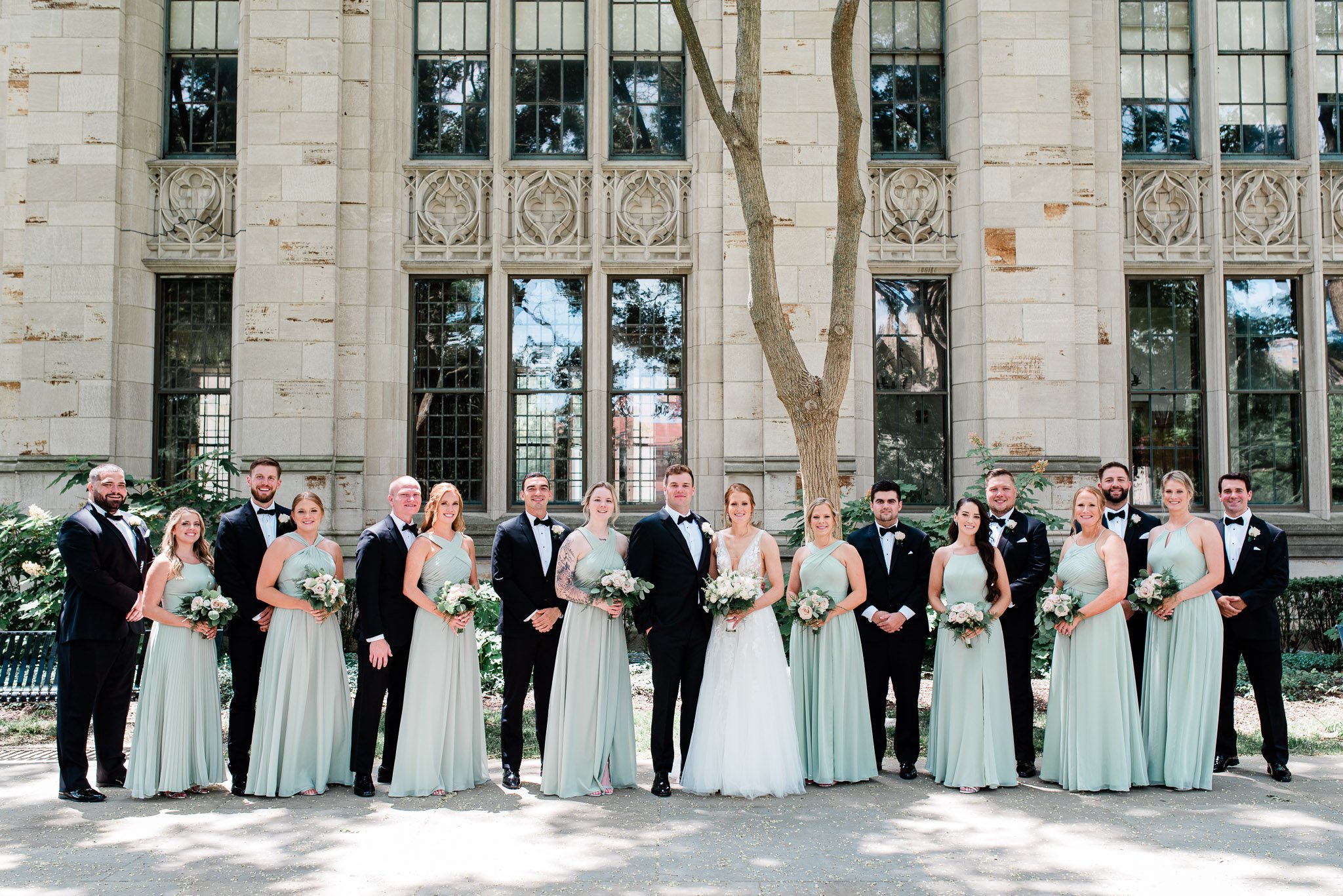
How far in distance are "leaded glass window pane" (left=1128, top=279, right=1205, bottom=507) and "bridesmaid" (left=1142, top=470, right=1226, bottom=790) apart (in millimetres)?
6505

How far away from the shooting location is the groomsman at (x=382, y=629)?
7328 millimetres

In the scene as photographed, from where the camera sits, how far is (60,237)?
1320 cm

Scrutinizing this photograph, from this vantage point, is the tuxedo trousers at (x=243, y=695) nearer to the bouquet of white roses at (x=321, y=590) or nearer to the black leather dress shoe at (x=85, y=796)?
the bouquet of white roses at (x=321, y=590)

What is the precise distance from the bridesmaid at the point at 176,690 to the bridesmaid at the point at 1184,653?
6.58m

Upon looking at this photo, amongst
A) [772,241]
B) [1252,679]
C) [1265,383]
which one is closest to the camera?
[1252,679]

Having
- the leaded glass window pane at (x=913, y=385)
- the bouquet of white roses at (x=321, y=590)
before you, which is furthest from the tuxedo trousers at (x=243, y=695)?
the leaded glass window pane at (x=913, y=385)

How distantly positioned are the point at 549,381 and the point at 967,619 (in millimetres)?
7653

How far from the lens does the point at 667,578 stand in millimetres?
7453

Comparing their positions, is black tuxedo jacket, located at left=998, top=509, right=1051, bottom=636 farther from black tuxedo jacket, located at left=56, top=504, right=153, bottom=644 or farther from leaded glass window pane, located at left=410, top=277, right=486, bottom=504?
leaded glass window pane, located at left=410, top=277, right=486, bottom=504

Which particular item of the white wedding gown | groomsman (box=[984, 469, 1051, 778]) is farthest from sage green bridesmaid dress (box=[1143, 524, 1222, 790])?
the white wedding gown

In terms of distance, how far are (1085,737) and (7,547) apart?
35.7 ft

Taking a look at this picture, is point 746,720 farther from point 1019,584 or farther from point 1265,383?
point 1265,383


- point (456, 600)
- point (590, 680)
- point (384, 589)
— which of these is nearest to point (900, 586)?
point (590, 680)

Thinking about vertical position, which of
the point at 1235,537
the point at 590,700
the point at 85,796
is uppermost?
the point at 1235,537
